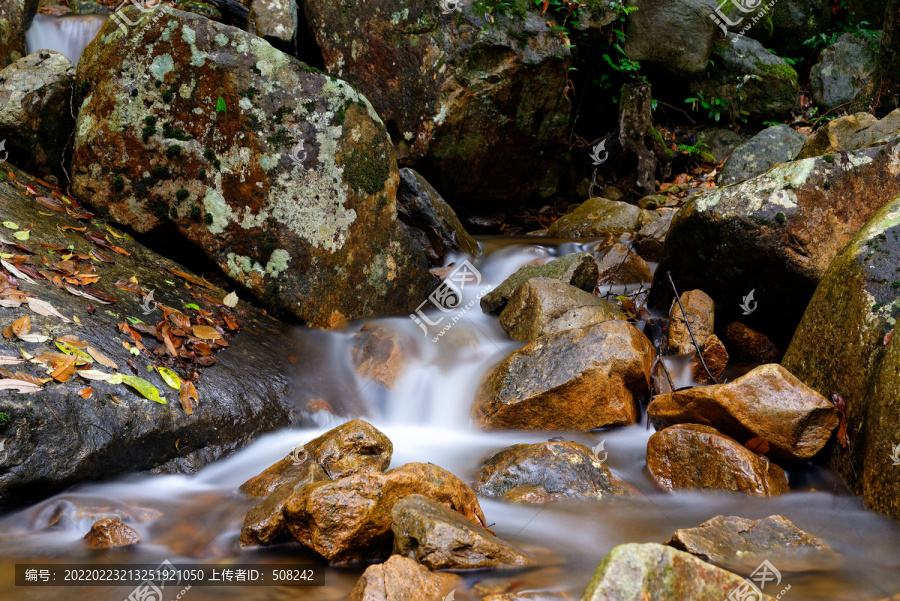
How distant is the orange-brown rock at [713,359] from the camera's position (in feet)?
15.4

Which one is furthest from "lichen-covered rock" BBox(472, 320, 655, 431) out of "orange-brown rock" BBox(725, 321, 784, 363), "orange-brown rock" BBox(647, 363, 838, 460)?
"orange-brown rock" BBox(725, 321, 784, 363)

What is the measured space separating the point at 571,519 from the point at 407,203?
14.0 ft

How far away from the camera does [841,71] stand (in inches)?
468

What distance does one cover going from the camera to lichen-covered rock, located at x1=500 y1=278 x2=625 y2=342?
5062 millimetres

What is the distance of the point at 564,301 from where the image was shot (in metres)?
5.32

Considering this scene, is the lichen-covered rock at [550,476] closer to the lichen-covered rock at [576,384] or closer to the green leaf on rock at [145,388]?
the lichen-covered rock at [576,384]

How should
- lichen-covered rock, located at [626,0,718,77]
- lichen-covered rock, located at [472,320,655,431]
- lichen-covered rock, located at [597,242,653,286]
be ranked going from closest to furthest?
lichen-covered rock, located at [472,320,655,431], lichen-covered rock, located at [597,242,653,286], lichen-covered rock, located at [626,0,718,77]

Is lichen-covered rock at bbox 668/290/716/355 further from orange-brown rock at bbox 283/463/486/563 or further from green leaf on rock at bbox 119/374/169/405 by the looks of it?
green leaf on rock at bbox 119/374/169/405

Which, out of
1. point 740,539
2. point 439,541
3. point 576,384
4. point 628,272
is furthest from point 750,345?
point 439,541

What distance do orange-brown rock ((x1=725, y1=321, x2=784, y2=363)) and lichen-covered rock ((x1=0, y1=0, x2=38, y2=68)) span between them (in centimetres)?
800

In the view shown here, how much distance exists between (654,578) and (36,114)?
557 cm

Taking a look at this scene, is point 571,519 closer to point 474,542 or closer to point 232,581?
point 474,542

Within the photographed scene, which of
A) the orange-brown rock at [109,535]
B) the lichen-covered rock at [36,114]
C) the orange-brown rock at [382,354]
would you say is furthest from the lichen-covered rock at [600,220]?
the orange-brown rock at [109,535]

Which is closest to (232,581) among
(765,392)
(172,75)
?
(765,392)
